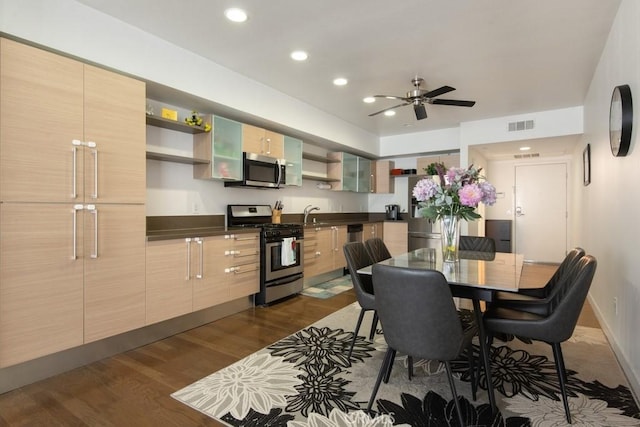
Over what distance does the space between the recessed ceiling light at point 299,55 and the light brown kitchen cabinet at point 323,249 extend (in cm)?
227

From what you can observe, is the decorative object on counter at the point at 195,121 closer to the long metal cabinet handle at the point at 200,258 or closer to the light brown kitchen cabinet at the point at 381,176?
the long metal cabinet handle at the point at 200,258

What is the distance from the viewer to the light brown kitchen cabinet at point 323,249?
15.7ft

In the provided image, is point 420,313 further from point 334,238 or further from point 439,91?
point 334,238

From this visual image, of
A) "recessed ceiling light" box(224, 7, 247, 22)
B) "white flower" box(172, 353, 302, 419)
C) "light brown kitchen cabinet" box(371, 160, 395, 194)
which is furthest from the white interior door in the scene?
"recessed ceiling light" box(224, 7, 247, 22)

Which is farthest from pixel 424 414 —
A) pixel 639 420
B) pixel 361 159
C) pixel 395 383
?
pixel 361 159

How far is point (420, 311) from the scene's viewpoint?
1690 millimetres

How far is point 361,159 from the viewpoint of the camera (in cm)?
648

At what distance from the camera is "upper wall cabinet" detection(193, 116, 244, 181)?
11.8ft

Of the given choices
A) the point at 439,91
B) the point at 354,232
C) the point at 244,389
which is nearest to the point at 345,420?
the point at 244,389

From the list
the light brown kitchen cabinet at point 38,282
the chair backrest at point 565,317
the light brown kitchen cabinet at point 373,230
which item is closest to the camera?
the chair backrest at point 565,317

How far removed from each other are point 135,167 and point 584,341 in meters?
4.14

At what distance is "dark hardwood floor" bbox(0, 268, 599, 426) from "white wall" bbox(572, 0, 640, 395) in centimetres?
84

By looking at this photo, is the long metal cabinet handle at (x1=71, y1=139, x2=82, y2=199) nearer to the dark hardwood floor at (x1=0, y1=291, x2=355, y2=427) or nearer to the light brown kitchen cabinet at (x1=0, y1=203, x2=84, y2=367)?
the light brown kitchen cabinet at (x1=0, y1=203, x2=84, y2=367)

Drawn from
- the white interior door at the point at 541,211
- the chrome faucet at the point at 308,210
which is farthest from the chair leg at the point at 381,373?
the white interior door at the point at 541,211
